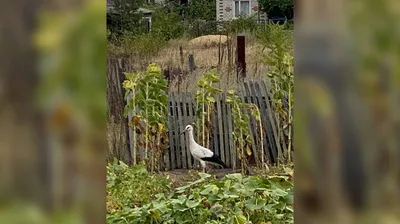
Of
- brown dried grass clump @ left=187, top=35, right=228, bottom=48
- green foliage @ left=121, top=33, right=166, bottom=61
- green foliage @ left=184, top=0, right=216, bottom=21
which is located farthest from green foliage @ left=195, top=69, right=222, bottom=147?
green foliage @ left=184, top=0, right=216, bottom=21

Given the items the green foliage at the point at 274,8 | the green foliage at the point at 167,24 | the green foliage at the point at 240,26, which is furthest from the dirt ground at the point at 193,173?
the green foliage at the point at 274,8

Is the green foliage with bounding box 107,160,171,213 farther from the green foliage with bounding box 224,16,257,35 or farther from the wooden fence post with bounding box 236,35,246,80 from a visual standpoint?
the green foliage with bounding box 224,16,257,35

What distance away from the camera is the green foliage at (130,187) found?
2983mm

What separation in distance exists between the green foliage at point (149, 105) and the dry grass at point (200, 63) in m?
0.92

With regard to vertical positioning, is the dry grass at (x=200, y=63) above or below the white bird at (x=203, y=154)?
above

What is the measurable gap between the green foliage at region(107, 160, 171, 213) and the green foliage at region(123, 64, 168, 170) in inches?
31.7

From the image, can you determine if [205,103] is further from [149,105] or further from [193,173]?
[149,105]

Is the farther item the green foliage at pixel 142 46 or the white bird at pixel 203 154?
the green foliage at pixel 142 46

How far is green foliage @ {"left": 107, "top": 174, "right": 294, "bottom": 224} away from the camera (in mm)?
2086

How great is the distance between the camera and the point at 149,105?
440cm
